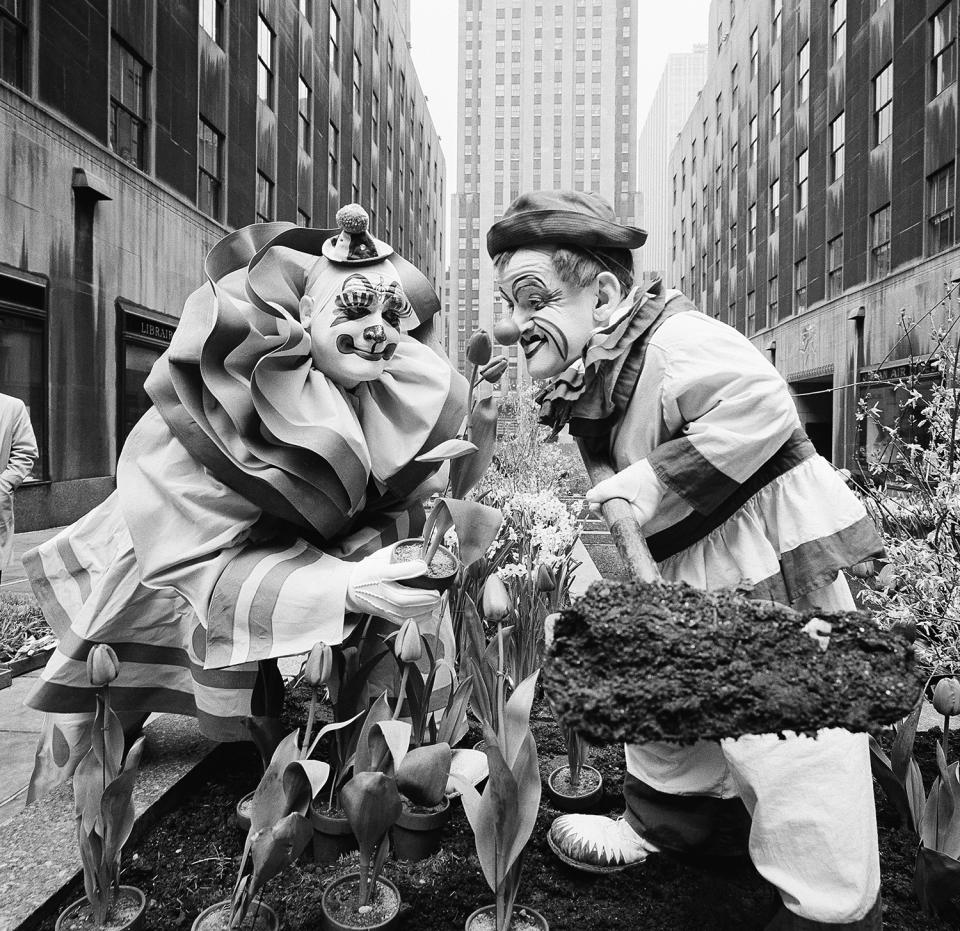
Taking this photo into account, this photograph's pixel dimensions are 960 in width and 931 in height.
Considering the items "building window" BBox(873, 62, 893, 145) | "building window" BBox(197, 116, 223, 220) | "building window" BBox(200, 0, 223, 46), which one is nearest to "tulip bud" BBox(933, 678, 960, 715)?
"building window" BBox(197, 116, 223, 220)

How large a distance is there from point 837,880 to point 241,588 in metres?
1.31

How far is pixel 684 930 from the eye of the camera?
156 centimetres

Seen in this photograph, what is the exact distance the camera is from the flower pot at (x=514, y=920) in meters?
1.46

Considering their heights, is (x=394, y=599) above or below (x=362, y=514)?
below

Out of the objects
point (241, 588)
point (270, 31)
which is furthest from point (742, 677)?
point (270, 31)

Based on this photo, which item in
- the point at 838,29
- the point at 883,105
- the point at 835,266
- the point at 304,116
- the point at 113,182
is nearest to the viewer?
the point at 113,182

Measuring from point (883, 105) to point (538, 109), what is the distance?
76496 millimetres

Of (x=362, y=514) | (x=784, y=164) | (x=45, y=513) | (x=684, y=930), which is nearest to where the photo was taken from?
(x=684, y=930)

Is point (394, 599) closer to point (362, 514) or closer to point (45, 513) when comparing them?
point (362, 514)

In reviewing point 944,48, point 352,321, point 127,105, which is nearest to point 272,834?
point 352,321

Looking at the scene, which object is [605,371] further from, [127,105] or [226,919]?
[127,105]

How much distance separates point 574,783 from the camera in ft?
7.03

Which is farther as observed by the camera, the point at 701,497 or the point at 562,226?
the point at 562,226

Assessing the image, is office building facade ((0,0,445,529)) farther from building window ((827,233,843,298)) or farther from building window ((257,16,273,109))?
building window ((827,233,843,298))
